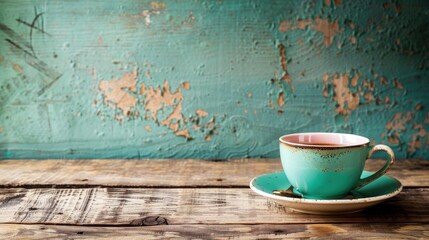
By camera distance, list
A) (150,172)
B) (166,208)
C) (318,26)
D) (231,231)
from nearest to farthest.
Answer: (231,231) → (166,208) → (150,172) → (318,26)

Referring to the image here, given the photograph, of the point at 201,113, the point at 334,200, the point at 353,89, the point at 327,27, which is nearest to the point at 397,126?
the point at 353,89

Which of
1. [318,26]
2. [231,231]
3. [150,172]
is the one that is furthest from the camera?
[318,26]

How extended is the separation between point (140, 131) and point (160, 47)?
20 centimetres

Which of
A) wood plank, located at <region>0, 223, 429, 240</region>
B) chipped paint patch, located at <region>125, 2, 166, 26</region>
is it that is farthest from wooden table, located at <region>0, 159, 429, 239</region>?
chipped paint patch, located at <region>125, 2, 166, 26</region>

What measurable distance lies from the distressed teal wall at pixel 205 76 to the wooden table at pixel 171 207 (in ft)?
0.36

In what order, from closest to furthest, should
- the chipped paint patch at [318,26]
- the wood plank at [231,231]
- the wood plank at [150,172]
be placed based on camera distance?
the wood plank at [231,231]
the wood plank at [150,172]
the chipped paint patch at [318,26]

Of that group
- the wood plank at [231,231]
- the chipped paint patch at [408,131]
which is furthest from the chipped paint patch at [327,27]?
the wood plank at [231,231]

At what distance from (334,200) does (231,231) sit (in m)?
0.14

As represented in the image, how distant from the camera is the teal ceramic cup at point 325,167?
0.72 m

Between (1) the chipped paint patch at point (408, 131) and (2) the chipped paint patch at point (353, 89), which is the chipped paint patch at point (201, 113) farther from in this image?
(1) the chipped paint patch at point (408, 131)

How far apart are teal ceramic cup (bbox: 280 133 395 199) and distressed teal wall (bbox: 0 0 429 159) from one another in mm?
405

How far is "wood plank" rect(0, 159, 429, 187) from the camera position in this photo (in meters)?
0.95

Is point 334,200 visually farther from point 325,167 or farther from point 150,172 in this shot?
point 150,172

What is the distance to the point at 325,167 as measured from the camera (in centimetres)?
72
